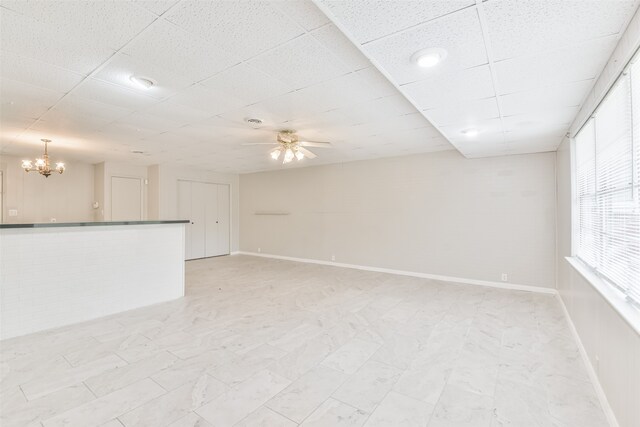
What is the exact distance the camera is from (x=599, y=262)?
2.57 meters

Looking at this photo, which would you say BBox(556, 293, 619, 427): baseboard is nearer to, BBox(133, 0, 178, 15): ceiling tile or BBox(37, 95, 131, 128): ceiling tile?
BBox(133, 0, 178, 15): ceiling tile

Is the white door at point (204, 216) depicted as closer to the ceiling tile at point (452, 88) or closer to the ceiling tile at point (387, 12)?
the ceiling tile at point (452, 88)

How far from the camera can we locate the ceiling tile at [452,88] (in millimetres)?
2252

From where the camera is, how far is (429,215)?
19.1 ft

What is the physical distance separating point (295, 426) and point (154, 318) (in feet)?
8.67

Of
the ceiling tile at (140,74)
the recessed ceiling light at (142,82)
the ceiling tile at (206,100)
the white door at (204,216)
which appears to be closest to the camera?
the ceiling tile at (140,74)

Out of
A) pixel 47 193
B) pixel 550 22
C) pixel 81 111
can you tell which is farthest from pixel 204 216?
pixel 550 22

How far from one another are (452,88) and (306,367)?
2697mm

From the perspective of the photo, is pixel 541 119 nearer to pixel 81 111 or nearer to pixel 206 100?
pixel 206 100

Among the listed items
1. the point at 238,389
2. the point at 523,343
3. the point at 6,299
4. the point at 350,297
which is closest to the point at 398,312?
the point at 350,297

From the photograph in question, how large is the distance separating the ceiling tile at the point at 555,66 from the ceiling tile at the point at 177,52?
2.11 m

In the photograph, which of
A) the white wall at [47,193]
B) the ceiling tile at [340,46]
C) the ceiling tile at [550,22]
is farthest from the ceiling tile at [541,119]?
the white wall at [47,193]

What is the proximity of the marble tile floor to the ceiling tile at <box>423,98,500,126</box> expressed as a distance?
7.81 ft

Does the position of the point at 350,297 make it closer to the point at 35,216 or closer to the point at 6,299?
the point at 6,299
